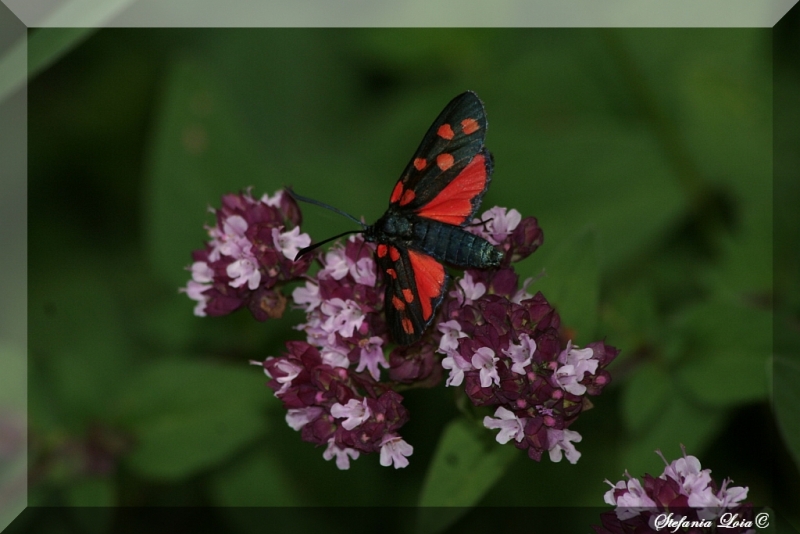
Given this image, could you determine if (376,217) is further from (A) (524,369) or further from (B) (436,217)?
(A) (524,369)

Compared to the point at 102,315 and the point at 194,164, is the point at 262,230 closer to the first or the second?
the point at 194,164

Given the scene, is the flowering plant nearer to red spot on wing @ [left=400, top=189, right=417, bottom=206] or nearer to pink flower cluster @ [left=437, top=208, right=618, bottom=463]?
pink flower cluster @ [left=437, top=208, right=618, bottom=463]

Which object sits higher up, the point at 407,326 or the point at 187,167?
the point at 187,167

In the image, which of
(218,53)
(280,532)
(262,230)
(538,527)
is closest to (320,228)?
(262,230)

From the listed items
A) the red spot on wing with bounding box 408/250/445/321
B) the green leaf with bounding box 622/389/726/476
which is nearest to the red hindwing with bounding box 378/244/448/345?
the red spot on wing with bounding box 408/250/445/321

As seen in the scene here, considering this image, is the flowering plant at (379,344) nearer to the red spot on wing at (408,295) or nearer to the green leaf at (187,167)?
the red spot on wing at (408,295)

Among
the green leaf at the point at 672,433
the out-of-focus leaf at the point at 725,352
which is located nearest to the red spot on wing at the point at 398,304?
the green leaf at the point at 672,433

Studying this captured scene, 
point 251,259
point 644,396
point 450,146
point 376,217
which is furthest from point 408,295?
point 376,217
